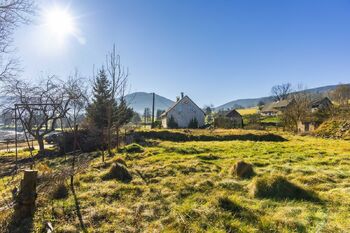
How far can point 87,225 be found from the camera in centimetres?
411

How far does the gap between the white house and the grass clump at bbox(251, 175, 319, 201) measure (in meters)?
33.7

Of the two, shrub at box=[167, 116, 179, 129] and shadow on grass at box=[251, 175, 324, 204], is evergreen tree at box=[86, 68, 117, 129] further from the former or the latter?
shadow on grass at box=[251, 175, 324, 204]

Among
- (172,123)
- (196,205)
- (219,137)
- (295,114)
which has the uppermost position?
(295,114)

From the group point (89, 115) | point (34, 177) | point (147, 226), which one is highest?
point (89, 115)

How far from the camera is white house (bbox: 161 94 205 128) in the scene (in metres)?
39.6

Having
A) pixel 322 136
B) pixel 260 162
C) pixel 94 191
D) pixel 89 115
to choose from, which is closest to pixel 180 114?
pixel 89 115

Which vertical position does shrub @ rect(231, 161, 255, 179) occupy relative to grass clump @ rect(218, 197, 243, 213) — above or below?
above

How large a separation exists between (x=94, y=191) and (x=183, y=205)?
2189mm

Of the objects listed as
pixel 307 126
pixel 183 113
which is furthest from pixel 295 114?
pixel 183 113

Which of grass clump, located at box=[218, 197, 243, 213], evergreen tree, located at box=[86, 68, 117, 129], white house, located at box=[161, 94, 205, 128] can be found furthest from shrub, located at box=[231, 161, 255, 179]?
white house, located at box=[161, 94, 205, 128]

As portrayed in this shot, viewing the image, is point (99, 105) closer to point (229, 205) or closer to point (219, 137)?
point (219, 137)

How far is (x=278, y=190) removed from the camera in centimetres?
538

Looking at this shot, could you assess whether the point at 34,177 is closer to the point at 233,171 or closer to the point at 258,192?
the point at 258,192

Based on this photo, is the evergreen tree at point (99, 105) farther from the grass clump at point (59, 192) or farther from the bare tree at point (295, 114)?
the bare tree at point (295, 114)
